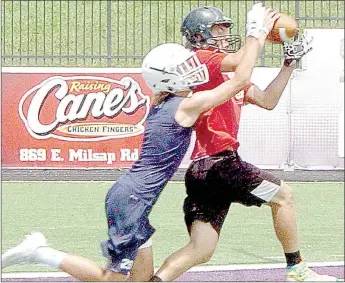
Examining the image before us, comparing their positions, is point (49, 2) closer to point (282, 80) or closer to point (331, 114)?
point (331, 114)

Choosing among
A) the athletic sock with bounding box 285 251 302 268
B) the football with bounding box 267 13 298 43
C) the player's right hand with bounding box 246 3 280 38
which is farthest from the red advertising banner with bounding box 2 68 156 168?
the player's right hand with bounding box 246 3 280 38

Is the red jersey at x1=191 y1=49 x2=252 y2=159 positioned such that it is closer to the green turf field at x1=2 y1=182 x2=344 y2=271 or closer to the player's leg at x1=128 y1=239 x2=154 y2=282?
the player's leg at x1=128 y1=239 x2=154 y2=282

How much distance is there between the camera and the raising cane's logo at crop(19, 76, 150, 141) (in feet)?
54.3

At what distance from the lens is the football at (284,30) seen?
731cm

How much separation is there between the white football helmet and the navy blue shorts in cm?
66

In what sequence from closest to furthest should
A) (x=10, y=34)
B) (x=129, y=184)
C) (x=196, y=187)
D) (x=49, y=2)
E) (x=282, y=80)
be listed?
1. (x=129, y=184)
2. (x=196, y=187)
3. (x=282, y=80)
4. (x=10, y=34)
5. (x=49, y=2)

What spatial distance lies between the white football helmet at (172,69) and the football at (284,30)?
806 mm

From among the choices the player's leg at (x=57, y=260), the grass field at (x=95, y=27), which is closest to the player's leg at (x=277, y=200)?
the player's leg at (x=57, y=260)

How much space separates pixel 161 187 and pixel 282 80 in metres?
1.56

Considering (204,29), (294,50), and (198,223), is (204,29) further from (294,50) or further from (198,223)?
(198,223)

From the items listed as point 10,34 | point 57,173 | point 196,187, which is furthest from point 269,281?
point 10,34

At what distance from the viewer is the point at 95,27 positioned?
22.0m

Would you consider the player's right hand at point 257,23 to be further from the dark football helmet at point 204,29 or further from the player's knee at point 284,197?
the player's knee at point 284,197

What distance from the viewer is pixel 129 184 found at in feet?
21.8
